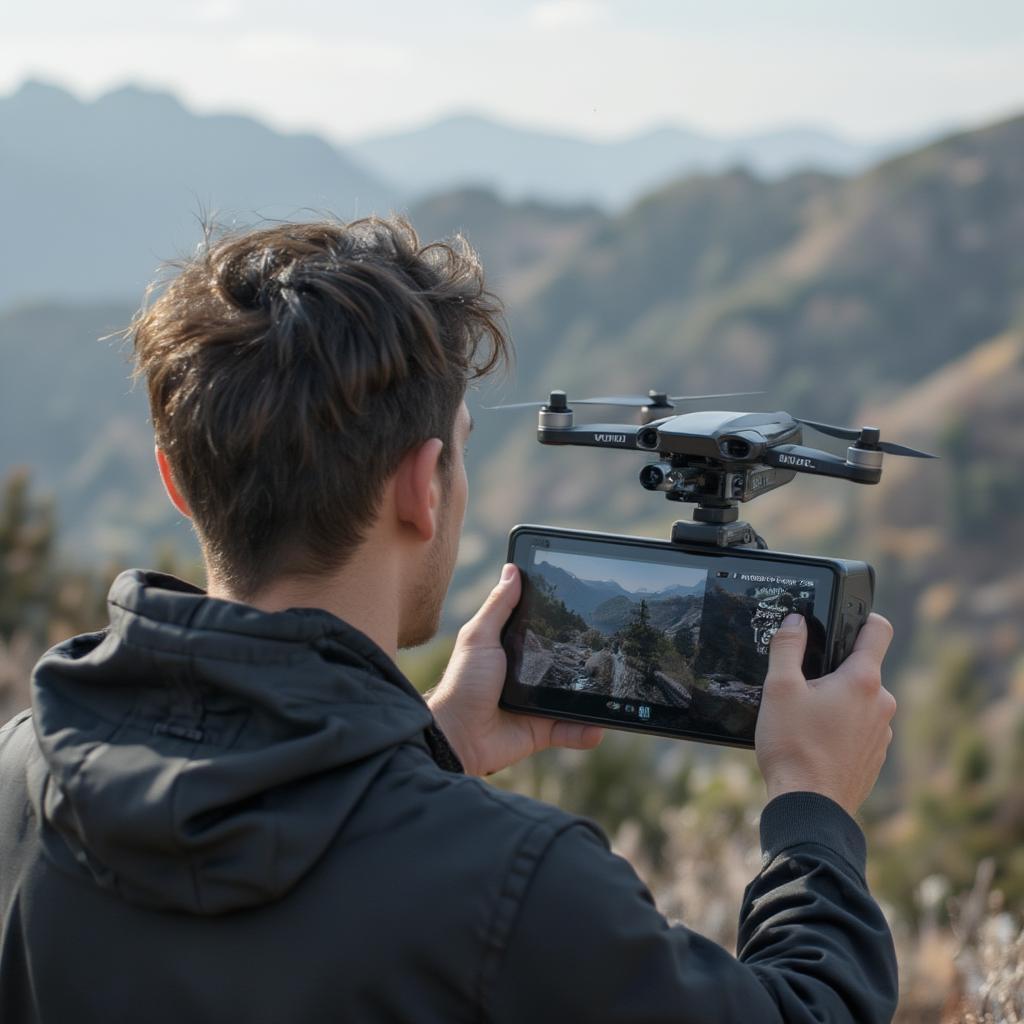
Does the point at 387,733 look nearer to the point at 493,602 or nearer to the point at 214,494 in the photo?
the point at 214,494

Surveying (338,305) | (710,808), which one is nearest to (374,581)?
(338,305)

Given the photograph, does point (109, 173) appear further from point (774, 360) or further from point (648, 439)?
point (648, 439)

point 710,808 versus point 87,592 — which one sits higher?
point 87,592

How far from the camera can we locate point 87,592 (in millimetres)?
8359

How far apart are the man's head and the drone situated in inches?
19.4

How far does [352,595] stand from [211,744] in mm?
283

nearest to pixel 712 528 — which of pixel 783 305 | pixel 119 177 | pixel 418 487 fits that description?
pixel 418 487

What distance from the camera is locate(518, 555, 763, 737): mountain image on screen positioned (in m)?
2.00

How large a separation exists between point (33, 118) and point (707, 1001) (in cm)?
16356

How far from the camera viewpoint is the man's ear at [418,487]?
148 cm

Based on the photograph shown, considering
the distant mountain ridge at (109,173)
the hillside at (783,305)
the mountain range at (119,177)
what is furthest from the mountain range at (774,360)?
the distant mountain ridge at (109,173)

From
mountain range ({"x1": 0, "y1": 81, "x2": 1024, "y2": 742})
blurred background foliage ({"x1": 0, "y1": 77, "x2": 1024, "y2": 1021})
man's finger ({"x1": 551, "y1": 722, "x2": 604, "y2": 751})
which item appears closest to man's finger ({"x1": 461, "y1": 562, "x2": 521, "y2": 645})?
man's finger ({"x1": 551, "y1": 722, "x2": 604, "y2": 751})

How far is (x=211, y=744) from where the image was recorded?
1.26m

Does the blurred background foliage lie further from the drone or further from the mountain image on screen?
the drone
